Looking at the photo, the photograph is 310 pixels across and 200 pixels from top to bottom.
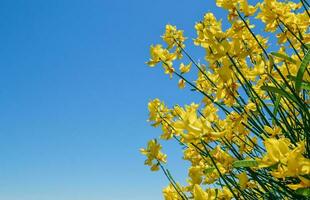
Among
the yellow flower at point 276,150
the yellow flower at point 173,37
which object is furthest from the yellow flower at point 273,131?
the yellow flower at point 173,37

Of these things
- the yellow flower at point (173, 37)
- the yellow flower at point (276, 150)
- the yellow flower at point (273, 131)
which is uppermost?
the yellow flower at point (173, 37)

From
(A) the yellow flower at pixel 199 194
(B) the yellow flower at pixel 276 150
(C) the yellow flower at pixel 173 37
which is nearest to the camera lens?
(B) the yellow flower at pixel 276 150

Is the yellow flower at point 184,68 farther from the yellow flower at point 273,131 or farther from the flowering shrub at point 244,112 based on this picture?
the yellow flower at point 273,131

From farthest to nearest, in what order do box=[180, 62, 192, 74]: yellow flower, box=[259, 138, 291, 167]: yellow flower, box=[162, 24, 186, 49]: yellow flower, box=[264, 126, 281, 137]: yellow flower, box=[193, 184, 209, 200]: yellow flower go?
box=[162, 24, 186, 49]: yellow flower < box=[180, 62, 192, 74]: yellow flower < box=[264, 126, 281, 137]: yellow flower < box=[193, 184, 209, 200]: yellow flower < box=[259, 138, 291, 167]: yellow flower

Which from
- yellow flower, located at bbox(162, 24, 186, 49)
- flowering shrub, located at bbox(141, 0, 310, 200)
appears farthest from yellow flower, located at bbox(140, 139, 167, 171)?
yellow flower, located at bbox(162, 24, 186, 49)

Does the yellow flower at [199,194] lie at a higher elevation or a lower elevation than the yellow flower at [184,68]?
lower

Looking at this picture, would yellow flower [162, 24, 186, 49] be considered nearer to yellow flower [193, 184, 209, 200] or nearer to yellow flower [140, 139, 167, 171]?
yellow flower [140, 139, 167, 171]

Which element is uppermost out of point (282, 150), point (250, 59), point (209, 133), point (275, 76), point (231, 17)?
point (250, 59)

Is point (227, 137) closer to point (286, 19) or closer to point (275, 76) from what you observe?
point (275, 76)

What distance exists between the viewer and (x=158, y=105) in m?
2.38

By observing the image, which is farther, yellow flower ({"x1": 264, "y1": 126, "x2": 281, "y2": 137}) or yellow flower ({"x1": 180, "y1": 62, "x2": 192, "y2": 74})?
yellow flower ({"x1": 180, "y1": 62, "x2": 192, "y2": 74})

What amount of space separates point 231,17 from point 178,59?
57 cm

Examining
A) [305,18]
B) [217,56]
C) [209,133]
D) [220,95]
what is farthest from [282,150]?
[305,18]

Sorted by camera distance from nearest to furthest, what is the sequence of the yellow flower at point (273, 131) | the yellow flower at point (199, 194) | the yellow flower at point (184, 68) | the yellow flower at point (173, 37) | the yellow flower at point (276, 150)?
the yellow flower at point (276, 150), the yellow flower at point (199, 194), the yellow flower at point (273, 131), the yellow flower at point (184, 68), the yellow flower at point (173, 37)
